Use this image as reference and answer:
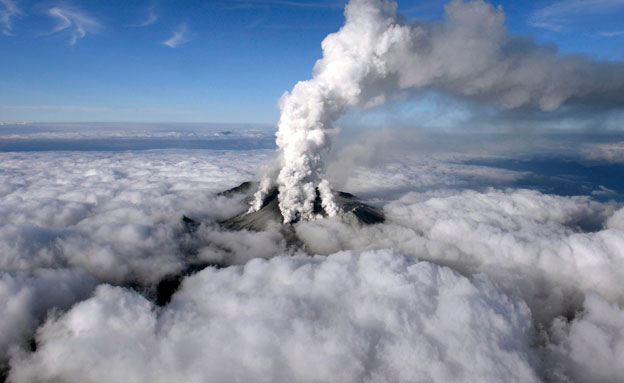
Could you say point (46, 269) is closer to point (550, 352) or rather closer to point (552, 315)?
point (550, 352)

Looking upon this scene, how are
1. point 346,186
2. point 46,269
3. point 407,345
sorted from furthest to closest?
1. point 346,186
2. point 46,269
3. point 407,345

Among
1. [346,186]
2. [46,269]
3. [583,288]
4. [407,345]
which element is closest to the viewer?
[407,345]

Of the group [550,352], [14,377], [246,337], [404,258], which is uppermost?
[404,258]

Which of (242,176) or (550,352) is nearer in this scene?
(550,352)

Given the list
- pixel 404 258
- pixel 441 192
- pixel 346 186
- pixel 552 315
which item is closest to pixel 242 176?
pixel 346 186

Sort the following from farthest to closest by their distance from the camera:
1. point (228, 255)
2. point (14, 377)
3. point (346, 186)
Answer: point (346, 186)
point (228, 255)
point (14, 377)

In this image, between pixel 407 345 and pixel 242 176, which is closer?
pixel 407 345

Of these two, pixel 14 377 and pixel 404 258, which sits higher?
pixel 404 258

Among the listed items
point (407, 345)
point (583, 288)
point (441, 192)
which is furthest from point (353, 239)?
A: point (441, 192)

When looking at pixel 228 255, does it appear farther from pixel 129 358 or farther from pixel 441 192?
pixel 441 192
